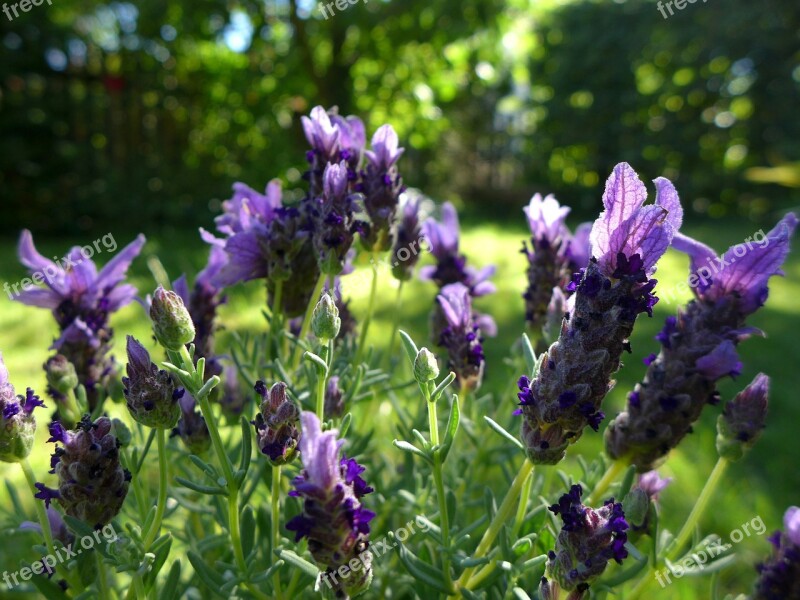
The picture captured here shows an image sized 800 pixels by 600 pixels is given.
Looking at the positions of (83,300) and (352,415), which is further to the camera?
(83,300)

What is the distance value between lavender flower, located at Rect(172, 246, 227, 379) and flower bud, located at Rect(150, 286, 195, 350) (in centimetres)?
43

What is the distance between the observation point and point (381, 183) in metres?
1.24

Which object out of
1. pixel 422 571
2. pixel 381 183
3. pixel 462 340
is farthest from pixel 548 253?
pixel 422 571

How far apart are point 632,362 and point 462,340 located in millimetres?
2226

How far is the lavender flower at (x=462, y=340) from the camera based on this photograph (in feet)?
4.18

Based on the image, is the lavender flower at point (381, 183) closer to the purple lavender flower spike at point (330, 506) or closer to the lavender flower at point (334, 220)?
the lavender flower at point (334, 220)

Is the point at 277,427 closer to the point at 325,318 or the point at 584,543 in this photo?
the point at 325,318

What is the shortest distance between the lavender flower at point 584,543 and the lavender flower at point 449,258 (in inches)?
31.4

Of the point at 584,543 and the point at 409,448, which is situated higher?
the point at 409,448

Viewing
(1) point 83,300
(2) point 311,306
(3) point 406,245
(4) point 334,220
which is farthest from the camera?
(3) point 406,245

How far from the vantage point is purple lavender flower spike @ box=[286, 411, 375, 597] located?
69 centimetres

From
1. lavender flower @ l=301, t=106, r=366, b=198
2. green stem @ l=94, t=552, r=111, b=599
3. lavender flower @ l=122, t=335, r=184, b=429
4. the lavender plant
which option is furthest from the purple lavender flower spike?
lavender flower @ l=301, t=106, r=366, b=198

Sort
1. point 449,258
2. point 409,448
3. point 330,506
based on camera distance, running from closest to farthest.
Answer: point 330,506, point 409,448, point 449,258

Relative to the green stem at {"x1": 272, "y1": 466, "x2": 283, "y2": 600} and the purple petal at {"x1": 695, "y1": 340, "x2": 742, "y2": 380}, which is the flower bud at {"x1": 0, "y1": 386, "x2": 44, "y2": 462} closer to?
the green stem at {"x1": 272, "y1": 466, "x2": 283, "y2": 600}
